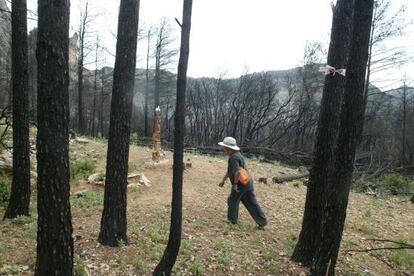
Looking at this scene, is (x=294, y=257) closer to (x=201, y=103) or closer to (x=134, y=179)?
(x=134, y=179)

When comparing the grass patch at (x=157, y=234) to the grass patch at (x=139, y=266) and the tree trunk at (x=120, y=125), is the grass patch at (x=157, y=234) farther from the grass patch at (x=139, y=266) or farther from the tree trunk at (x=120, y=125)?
the grass patch at (x=139, y=266)

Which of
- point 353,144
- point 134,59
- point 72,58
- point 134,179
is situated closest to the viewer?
point 353,144

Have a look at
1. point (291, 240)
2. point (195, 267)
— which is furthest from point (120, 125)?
point (291, 240)

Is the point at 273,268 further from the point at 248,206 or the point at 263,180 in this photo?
the point at 263,180

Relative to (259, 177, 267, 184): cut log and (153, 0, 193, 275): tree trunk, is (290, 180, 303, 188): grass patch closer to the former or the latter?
(259, 177, 267, 184): cut log

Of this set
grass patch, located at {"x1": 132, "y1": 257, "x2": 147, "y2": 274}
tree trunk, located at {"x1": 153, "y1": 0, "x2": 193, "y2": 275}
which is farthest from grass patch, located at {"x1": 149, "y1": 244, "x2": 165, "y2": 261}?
tree trunk, located at {"x1": 153, "y1": 0, "x2": 193, "y2": 275}

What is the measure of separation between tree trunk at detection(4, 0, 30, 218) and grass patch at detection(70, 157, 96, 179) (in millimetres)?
3477

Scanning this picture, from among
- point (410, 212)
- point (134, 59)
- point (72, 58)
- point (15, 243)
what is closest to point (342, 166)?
point (134, 59)

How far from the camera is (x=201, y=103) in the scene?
1453 inches

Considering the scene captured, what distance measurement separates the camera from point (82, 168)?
11.4 metres

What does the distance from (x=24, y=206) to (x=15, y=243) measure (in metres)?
1.73

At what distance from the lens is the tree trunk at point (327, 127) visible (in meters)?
5.23

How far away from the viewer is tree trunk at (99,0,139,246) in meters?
5.59

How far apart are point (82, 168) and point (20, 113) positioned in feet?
15.0
